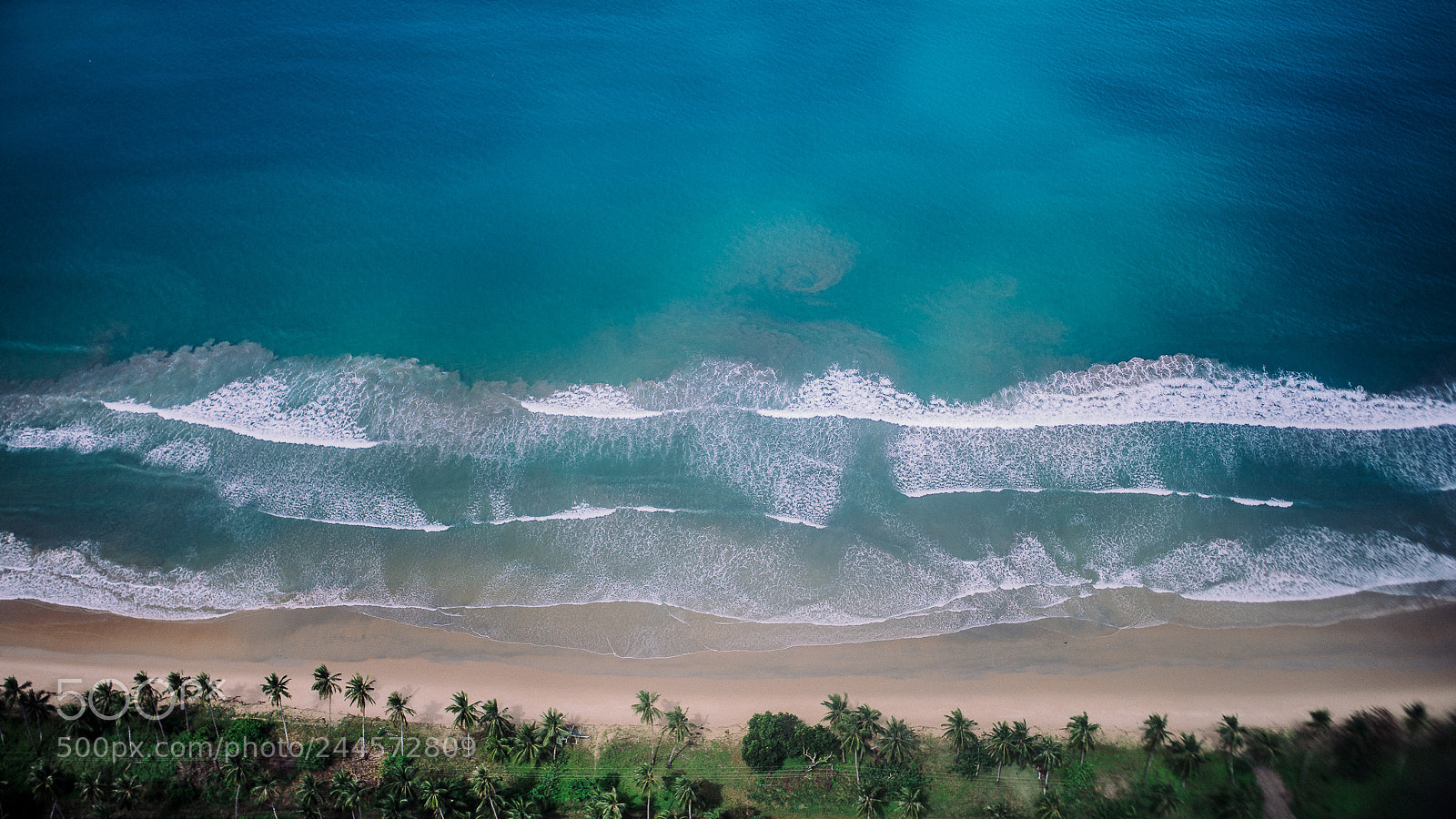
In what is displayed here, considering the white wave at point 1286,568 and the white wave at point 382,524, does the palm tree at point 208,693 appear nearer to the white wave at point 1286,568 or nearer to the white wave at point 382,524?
the white wave at point 382,524

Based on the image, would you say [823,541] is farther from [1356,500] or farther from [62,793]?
[62,793]

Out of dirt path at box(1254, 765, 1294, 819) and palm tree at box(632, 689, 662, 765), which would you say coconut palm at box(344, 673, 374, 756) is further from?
dirt path at box(1254, 765, 1294, 819)

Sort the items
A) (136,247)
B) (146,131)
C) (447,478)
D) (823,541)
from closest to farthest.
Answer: (823,541) < (447,478) < (136,247) < (146,131)

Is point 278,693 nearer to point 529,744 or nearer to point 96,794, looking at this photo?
point 96,794

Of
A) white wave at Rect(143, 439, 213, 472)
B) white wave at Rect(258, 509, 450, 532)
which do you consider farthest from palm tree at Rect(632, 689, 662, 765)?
white wave at Rect(143, 439, 213, 472)

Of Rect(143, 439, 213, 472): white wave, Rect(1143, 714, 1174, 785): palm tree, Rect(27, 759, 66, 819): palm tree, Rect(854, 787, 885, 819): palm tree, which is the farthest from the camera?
Rect(143, 439, 213, 472): white wave

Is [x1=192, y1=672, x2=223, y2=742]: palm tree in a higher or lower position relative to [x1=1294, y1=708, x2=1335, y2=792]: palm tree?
higher

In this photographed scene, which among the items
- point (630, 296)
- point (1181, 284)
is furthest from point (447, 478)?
point (1181, 284)
